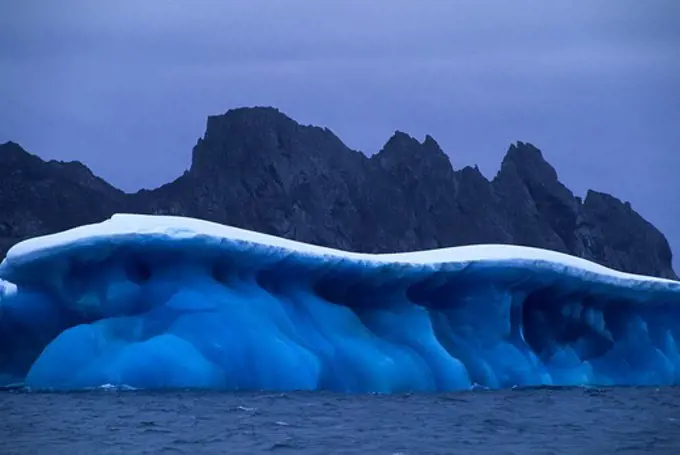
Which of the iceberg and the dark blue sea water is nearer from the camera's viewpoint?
the dark blue sea water

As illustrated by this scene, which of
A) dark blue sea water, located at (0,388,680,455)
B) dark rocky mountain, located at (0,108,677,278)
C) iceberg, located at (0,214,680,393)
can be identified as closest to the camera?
dark blue sea water, located at (0,388,680,455)

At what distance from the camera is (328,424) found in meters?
15.0

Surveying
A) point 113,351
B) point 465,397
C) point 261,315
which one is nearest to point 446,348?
point 465,397

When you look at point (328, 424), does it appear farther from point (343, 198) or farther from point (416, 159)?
point (416, 159)

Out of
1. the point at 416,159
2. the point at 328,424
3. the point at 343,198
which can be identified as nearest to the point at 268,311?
the point at 328,424

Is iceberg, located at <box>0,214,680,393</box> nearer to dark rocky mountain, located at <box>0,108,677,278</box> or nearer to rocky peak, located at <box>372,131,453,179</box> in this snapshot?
dark rocky mountain, located at <box>0,108,677,278</box>

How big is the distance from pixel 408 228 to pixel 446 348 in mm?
52760

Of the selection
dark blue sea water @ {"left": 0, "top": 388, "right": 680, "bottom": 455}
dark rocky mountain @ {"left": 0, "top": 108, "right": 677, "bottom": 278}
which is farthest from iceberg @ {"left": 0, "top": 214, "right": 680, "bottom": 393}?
dark rocky mountain @ {"left": 0, "top": 108, "right": 677, "bottom": 278}

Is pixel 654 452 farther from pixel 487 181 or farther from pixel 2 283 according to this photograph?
pixel 487 181

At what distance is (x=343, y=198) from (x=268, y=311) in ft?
173

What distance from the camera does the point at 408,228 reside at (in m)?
75.1

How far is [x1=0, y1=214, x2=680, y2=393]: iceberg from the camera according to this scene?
19.3 meters

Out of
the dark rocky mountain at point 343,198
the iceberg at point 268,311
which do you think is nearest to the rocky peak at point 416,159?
the dark rocky mountain at point 343,198

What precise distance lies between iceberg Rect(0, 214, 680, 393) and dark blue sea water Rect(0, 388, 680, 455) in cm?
74
